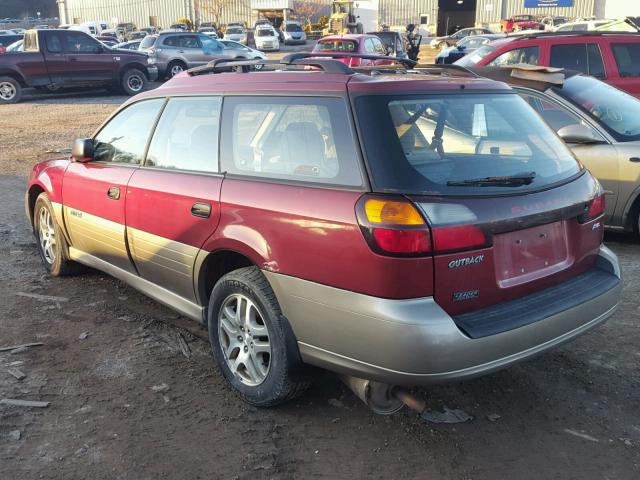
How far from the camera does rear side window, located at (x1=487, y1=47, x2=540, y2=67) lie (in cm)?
916

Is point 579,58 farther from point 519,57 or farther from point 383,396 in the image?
point 383,396

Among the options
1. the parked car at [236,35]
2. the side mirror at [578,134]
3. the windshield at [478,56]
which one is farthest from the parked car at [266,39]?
the side mirror at [578,134]

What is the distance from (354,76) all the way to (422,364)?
55.0 inches

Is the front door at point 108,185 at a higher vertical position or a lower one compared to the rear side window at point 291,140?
lower

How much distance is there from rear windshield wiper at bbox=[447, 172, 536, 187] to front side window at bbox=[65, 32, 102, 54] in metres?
18.1

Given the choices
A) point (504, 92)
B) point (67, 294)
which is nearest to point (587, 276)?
point (504, 92)

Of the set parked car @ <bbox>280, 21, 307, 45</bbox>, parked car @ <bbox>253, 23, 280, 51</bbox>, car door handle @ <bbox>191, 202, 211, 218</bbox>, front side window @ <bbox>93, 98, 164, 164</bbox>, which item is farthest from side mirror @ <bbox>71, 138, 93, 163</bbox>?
parked car @ <bbox>280, 21, 307, 45</bbox>

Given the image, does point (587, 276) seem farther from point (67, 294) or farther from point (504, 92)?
point (67, 294)

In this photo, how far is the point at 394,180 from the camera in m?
2.70

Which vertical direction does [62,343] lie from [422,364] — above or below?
below

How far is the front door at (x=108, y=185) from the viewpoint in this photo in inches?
164

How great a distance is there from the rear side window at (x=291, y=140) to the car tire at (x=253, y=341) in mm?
559

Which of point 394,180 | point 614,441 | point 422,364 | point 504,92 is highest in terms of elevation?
point 504,92

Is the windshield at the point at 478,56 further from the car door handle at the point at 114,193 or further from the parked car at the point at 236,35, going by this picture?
the parked car at the point at 236,35
